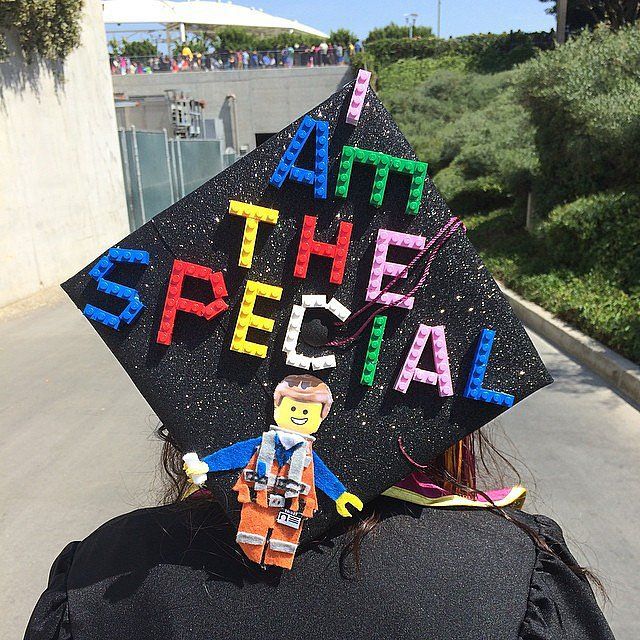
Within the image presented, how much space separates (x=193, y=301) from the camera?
1222 mm

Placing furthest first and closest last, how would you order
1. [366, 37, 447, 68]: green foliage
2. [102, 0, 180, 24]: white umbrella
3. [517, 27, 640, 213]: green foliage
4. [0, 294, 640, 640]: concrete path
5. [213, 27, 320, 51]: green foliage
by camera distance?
[213, 27, 320, 51]: green foliage, [102, 0, 180, 24]: white umbrella, [366, 37, 447, 68]: green foliage, [517, 27, 640, 213]: green foliage, [0, 294, 640, 640]: concrete path

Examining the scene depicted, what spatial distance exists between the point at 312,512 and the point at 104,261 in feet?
1.97

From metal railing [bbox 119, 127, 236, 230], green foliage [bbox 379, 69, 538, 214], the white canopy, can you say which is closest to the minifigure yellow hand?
green foliage [bbox 379, 69, 538, 214]

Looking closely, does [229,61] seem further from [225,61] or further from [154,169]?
[154,169]

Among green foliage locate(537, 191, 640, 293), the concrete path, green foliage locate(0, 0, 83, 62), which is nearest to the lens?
the concrete path

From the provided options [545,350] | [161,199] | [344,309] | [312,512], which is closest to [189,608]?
[312,512]

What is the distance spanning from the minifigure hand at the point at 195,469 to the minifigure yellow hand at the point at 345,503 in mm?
258

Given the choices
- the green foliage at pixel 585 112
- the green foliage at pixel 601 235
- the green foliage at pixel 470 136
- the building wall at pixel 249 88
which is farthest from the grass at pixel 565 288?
the building wall at pixel 249 88

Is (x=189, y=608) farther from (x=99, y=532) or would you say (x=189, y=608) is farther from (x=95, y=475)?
(x=95, y=475)

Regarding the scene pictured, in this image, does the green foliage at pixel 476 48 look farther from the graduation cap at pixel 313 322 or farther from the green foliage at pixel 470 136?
the graduation cap at pixel 313 322

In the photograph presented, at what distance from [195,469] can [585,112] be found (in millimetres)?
9488

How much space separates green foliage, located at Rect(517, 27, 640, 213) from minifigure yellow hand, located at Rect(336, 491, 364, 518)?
8.87m

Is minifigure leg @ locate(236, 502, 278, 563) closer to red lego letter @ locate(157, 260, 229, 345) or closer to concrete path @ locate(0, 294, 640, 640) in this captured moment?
red lego letter @ locate(157, 260, 229, 345)

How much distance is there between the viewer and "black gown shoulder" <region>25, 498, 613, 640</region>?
3.82 feet
